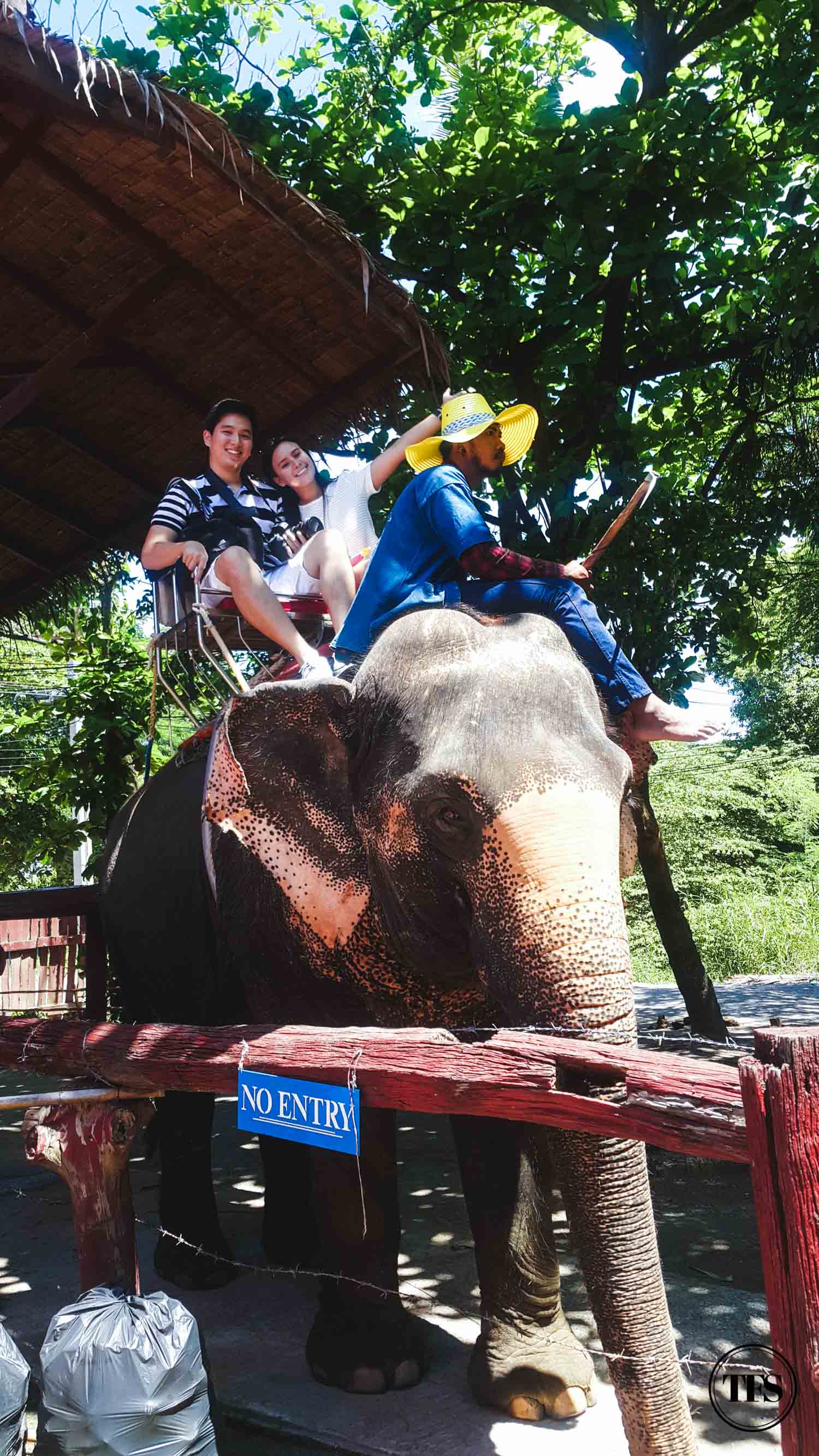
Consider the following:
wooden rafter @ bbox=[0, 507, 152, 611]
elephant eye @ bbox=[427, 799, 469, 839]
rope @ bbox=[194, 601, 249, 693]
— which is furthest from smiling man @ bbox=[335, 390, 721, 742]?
wooden rafter @ bbox=[0, 507, 152, 611]

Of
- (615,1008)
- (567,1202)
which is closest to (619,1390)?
(567,1202)

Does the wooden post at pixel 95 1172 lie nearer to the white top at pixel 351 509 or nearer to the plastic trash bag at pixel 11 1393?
the plastic trash bag at pixel 11 1393

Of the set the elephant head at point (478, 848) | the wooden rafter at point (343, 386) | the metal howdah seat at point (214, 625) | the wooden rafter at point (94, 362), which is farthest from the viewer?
the wooden rafter at point (94, 362)

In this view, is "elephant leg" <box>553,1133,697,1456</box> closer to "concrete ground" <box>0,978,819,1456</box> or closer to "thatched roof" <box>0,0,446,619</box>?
"concrete ground" <box>0,978,819,1456</box>

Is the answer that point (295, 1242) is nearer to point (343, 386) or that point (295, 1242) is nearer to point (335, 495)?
point (335, 495)

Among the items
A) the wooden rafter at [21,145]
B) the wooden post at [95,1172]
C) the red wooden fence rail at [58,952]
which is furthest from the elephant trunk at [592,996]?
the red wooden fence rail at [58,952]

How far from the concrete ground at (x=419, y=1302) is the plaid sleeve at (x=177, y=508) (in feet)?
8.65

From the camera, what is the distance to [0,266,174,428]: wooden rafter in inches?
186

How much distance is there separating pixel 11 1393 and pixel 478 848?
59.7 inches

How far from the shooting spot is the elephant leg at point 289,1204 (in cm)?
466

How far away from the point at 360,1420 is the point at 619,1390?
3.82 ft

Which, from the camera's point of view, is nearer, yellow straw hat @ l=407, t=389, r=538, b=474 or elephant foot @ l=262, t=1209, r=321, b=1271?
yellow straw hat @ l=407, t=389, r=538, b=474

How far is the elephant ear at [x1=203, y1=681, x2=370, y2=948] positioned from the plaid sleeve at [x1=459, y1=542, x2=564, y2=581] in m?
0.56

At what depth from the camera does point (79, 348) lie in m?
4.80
